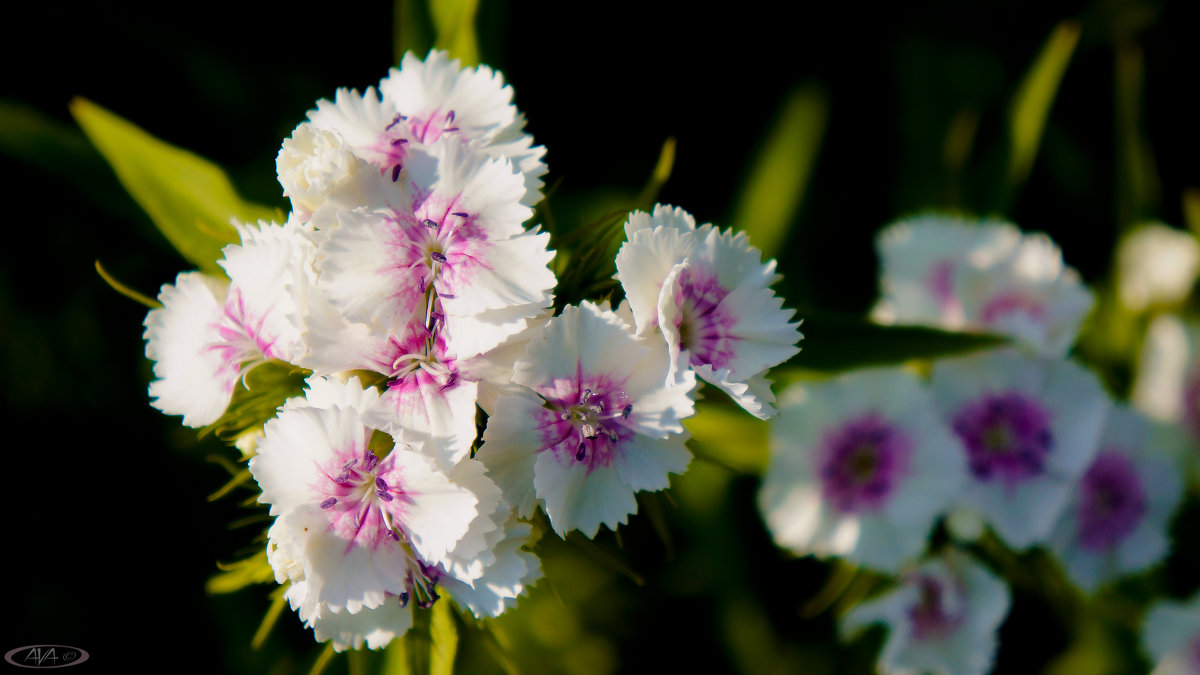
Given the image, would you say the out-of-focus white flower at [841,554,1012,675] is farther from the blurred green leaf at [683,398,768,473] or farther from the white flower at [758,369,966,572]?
the blurred green leaf at [683,398,768,473]

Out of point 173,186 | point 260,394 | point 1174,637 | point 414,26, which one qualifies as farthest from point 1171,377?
point 173,186

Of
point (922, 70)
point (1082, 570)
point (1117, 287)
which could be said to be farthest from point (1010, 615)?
point (922, 70)

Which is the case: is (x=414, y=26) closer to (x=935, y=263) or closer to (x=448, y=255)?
(x=448, y=255)

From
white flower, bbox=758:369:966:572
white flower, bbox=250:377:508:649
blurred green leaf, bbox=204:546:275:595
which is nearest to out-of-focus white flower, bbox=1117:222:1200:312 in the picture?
white flower, bbox=758:369:966:572

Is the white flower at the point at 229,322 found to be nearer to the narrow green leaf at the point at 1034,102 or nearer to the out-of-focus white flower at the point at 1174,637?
the narrow green leaf at the point at 1034,102

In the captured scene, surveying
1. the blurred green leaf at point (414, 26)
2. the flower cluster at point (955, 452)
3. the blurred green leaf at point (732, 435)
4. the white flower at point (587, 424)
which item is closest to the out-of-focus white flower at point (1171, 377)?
the flower cluster at point (955, 452)

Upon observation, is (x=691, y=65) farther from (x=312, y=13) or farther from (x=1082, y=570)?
(x=1082, y=570)
